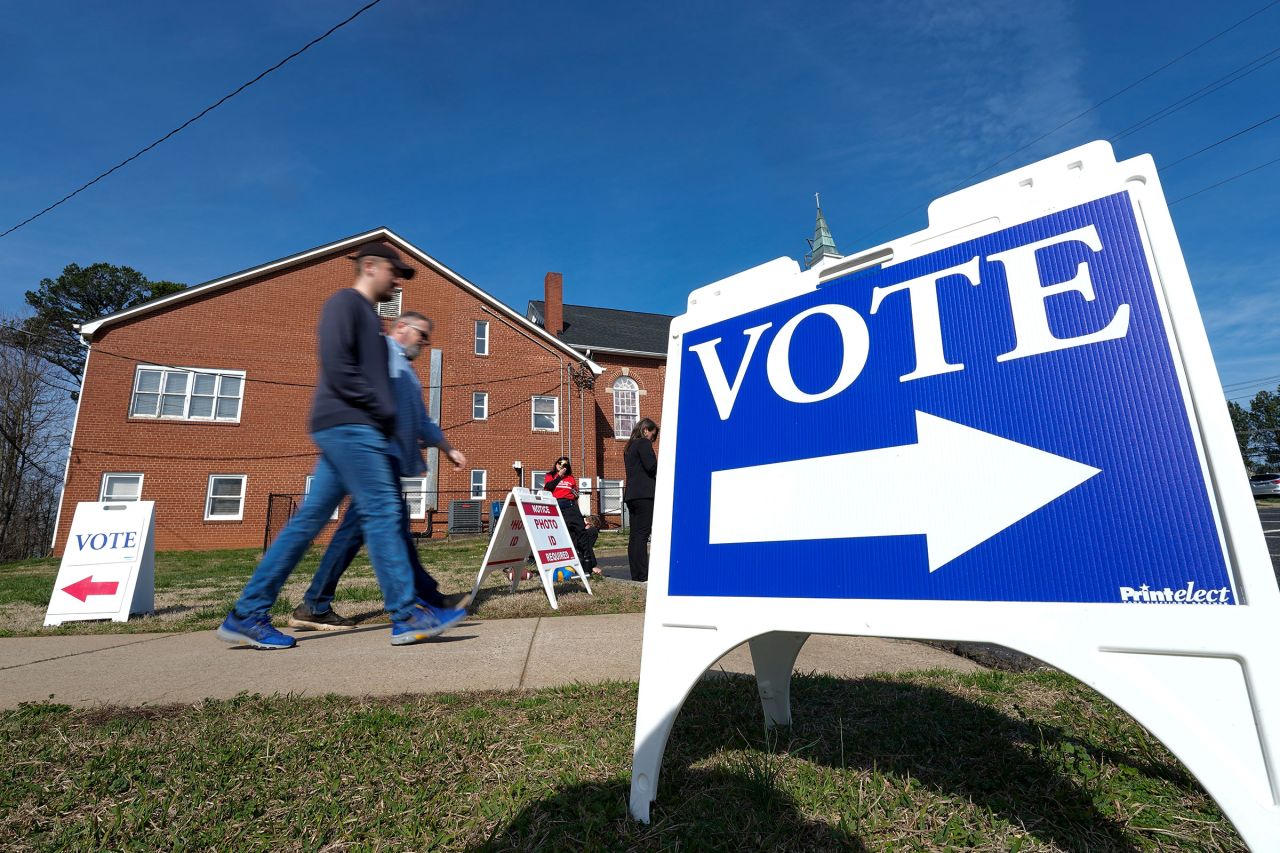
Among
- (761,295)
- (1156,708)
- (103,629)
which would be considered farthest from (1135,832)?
(103,629)

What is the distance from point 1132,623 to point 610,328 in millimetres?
29527

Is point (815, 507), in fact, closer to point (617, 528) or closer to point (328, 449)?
point (328, 449)

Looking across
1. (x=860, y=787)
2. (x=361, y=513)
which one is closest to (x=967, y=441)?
(x=860, y=787)

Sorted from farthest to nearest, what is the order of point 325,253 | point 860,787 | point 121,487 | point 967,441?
point 325,253 < point 121,487 < point 860,787 < point 967,441

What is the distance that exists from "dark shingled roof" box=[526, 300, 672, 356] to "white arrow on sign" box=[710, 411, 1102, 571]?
80.8 ft

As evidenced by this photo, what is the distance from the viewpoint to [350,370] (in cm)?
281

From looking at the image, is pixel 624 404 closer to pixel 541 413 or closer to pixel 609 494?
pixel 609 494

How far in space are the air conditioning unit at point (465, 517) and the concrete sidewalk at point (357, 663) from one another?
54.4ft

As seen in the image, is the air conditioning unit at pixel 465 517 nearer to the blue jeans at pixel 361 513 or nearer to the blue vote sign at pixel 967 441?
the blue jeans at pixel 361 513

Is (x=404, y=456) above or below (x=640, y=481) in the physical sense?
below

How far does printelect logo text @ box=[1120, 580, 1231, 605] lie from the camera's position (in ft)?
3.26

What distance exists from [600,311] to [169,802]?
106 ft

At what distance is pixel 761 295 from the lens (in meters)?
1.79

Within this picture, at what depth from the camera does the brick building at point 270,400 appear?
18406 mm
